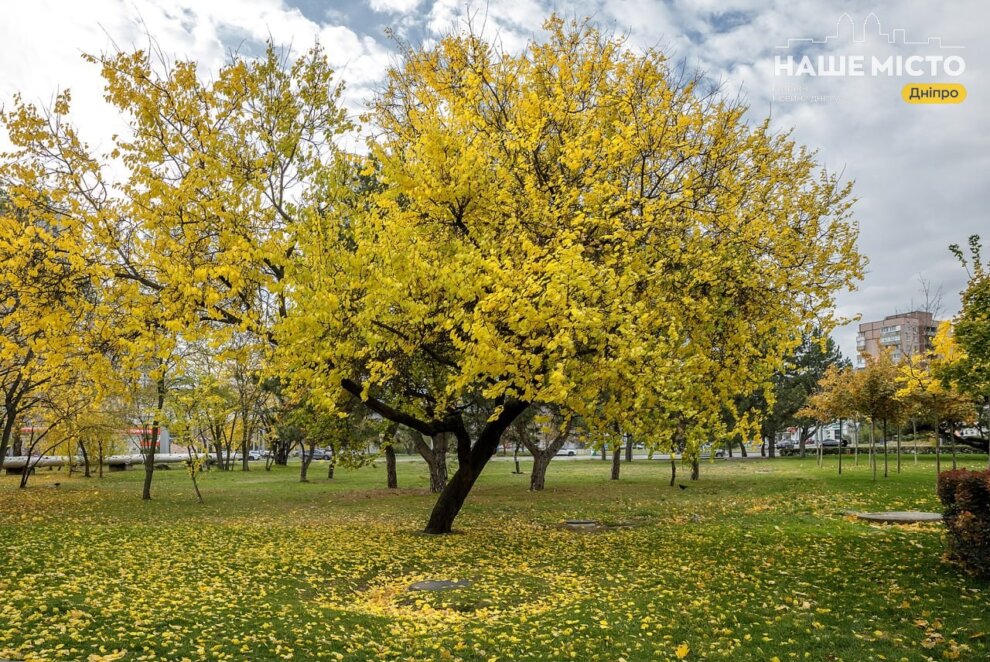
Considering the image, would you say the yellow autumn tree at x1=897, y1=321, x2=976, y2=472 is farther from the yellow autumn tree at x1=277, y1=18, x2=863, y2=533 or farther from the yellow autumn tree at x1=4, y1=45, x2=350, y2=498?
the yellow autumn tree at x1=4, y1=45, x2=350, y2=498

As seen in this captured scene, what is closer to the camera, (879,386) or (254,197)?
(254,197)

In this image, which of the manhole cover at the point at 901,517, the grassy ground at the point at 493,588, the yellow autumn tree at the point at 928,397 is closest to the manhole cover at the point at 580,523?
the grassy ground at the point at 493,588

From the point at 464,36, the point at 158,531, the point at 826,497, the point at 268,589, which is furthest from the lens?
the point at 826,497

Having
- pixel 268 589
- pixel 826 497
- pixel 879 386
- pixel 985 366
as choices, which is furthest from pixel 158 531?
pixel 879 386

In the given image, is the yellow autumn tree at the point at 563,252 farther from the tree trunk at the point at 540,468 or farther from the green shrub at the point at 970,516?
the tree trunk at the point at 540,468

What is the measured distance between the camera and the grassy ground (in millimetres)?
6395

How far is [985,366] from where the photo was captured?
369 inches

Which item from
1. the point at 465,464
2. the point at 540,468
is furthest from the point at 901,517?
the point at 540,468

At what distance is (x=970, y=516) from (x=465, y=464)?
8746 millimetres

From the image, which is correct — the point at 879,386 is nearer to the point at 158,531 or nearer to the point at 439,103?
the point at 439,103

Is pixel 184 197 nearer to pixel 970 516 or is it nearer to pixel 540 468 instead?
pixel 970 516

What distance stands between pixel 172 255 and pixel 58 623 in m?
5.65

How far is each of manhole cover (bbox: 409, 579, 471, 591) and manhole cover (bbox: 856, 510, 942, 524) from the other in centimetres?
978

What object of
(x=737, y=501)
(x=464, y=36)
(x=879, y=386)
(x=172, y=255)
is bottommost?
(x=737, y=501)
